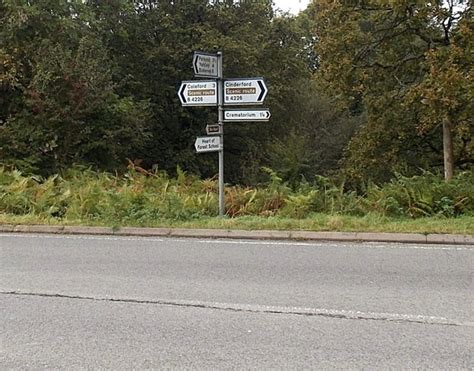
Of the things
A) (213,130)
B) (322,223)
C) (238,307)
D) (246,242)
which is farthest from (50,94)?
(238,307)

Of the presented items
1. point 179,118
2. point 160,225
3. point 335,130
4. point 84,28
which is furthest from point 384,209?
point 335,130

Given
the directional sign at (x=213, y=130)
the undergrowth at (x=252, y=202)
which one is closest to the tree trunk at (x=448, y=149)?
the undergrowth at (x=252, y=202)

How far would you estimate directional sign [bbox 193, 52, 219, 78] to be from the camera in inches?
390

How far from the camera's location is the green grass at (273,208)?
9.48 m

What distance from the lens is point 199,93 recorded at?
413 inches

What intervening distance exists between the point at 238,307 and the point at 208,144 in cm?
557

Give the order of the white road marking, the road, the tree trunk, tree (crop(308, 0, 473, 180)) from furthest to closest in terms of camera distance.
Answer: the tree trunk, tree (crop(308, 0, 473, 180)), the white road marking, the road

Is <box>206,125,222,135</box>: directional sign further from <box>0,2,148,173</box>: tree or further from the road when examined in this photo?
<box>0,2,148,173</box>: tree

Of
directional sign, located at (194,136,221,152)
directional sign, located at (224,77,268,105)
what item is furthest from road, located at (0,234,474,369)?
directional sign, located at (224,77,268,105)

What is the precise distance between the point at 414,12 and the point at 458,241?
11.2 metres

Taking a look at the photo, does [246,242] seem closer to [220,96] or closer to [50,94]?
[220,96]

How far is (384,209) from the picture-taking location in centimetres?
1018

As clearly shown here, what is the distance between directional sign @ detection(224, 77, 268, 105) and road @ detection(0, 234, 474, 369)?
3.20 m

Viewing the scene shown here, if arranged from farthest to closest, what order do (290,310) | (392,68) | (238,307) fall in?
(392,68)
(238,307)
(290,310)
